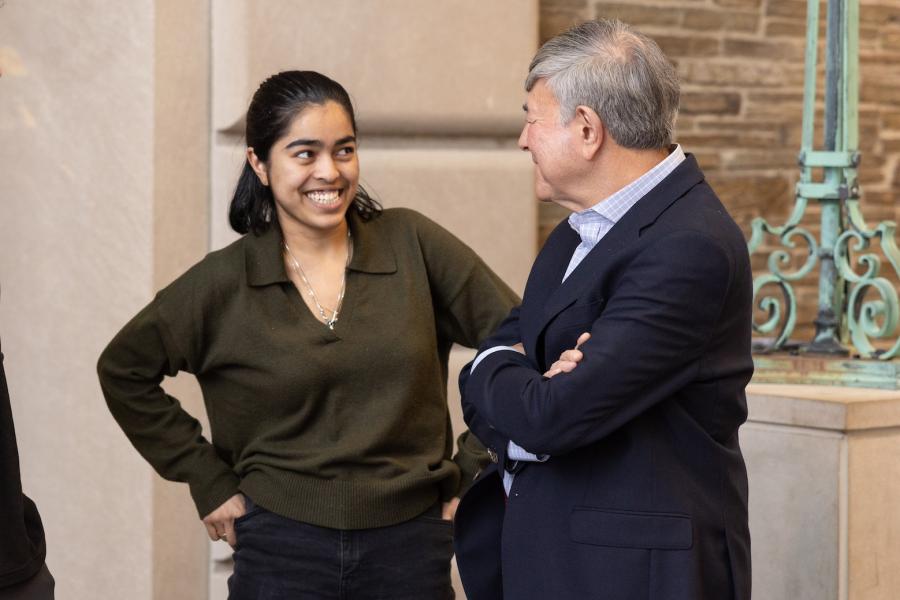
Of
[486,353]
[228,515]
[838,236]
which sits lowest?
[228,515]

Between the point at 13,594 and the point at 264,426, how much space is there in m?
0.66

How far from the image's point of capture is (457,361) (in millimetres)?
3812

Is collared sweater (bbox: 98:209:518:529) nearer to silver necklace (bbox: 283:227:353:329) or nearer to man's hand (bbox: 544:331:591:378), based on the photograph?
silver necklace (bbox: 283:227:353:329)

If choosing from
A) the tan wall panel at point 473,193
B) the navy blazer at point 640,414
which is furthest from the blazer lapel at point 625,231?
the tan wall panel at point 473,193

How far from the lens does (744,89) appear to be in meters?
4.53

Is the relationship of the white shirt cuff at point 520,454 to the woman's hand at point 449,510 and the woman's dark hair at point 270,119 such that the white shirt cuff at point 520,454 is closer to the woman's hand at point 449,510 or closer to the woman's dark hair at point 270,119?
the woman's hand at point 449,510

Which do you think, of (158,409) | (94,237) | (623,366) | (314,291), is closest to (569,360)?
(623,366)

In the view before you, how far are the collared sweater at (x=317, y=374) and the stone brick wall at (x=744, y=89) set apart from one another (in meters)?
1.95

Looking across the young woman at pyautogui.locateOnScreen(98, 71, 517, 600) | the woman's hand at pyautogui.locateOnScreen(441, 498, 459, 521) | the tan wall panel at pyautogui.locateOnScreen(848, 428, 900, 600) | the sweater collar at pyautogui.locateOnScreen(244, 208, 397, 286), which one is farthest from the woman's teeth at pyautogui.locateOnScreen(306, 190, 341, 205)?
the tan wall panel at pyautogui.locateOnScreen(848, 428, 900, 600)

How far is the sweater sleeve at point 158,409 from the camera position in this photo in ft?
8.48

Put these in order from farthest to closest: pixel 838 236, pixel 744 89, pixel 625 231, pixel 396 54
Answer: pixel 744 89, pixel 396 54, pixel 838 236, pixel 625 231

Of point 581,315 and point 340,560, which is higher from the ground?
point 581,315

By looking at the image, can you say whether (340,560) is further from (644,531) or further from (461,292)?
(644,531)

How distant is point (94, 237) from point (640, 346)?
2.00 meters
